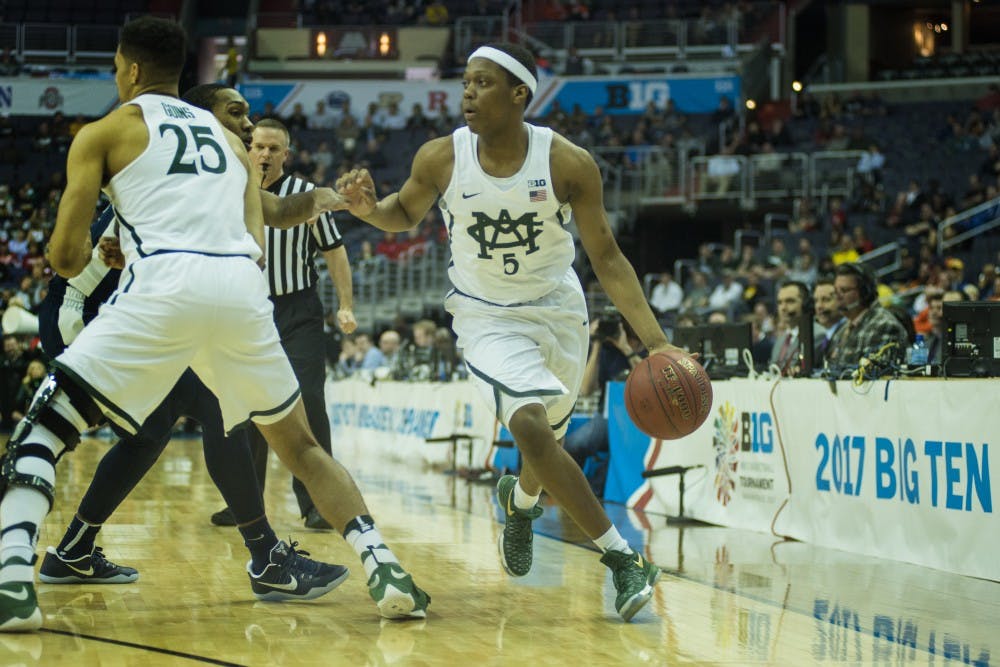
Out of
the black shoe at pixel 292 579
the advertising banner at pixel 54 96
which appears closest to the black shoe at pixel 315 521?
the black shoe at pixel 292 579

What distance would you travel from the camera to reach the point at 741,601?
502cm

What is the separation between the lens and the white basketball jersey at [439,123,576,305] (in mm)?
4957

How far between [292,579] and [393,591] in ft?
2.15

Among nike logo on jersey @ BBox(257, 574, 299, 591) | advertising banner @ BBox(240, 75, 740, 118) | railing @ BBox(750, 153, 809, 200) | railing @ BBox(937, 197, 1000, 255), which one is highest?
advertising banner @ BBox(240, 75, 740, 118)

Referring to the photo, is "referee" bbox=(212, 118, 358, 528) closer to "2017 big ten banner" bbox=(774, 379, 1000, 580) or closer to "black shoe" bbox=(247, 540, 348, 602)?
"black shoe" bbox=(247, 540, 348, 602)

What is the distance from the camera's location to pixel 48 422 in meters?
4.13

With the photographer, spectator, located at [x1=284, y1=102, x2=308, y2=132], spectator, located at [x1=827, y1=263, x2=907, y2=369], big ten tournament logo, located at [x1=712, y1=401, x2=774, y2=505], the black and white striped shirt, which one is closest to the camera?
the black and white striped shirt

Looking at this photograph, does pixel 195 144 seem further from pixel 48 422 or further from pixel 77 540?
pixel 77 540

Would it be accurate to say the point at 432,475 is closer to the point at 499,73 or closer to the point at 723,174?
the point at 499,73

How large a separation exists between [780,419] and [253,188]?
397 cm

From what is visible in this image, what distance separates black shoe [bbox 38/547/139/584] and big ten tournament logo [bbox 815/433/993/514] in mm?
3604

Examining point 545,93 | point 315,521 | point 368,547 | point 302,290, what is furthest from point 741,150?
point 368,547

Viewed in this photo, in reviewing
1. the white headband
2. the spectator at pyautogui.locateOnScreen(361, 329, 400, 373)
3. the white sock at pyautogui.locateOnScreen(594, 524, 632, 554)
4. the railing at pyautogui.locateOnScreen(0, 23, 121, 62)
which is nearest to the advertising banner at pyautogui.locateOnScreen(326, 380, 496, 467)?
the spectator at pyautogui.locateOnScreen(361, 329, 400, 373)

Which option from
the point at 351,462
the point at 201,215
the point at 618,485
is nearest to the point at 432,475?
the point at 351,462
